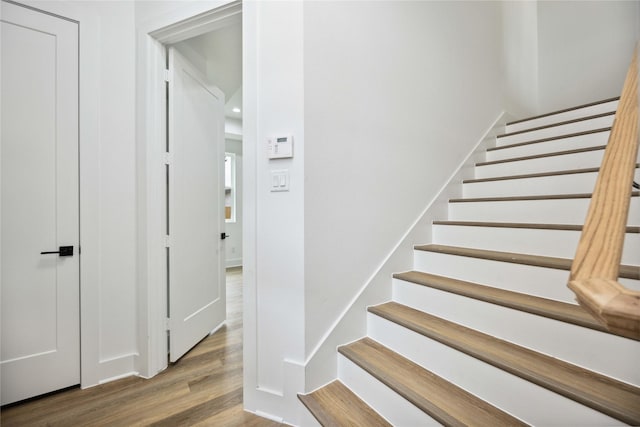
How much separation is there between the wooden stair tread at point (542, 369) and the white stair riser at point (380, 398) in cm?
31

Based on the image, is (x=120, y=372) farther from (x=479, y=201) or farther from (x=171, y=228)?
(x=479, y=201)

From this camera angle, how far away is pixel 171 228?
2.07 metres

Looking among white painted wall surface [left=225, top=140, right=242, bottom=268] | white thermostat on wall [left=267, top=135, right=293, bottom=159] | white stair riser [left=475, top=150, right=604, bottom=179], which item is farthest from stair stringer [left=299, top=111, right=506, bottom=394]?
white painted wall surface [left=225, top=140, right=242, bottom=268]

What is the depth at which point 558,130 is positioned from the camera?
2.38m

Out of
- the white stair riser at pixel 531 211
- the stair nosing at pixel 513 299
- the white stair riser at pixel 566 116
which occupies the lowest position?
the stair nosing at pixel 513 299

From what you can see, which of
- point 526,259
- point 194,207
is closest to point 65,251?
point 194,207

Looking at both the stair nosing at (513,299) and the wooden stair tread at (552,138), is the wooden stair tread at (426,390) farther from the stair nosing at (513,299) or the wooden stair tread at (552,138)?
the wooden stair tread at (552,138)

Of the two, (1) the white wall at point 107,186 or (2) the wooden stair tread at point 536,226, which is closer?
(2) the wooden stair tread at point 536,226

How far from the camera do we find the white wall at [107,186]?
183cm

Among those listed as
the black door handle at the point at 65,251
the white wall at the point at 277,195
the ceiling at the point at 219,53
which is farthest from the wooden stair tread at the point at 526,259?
the black door handle at the point at 65,251

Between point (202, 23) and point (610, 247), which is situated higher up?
point (202, 23)

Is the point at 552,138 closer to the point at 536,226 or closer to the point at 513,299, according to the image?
the point at 536,226

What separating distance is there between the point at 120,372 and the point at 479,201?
9.41ft

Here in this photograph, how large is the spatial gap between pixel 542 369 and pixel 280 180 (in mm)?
1389
